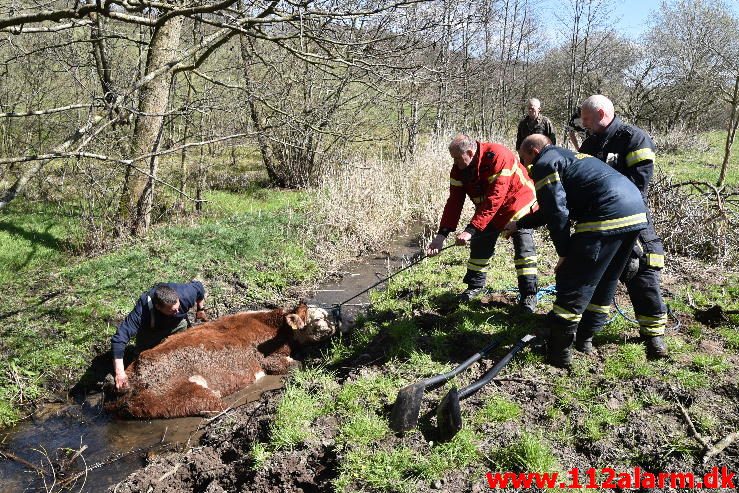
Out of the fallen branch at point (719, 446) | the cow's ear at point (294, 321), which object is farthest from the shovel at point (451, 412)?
the cow's ear at point (294, 321)

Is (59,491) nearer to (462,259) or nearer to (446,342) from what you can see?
(446,342)

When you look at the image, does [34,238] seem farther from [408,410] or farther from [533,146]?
[533,146]

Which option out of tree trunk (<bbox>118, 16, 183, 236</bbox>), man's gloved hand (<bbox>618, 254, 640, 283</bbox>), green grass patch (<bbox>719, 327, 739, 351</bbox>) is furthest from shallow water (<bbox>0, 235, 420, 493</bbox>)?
green grass patch (<bbox>719, 327, 739, 351</bbox>)

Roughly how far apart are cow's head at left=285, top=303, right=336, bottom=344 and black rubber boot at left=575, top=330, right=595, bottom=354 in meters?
2.69

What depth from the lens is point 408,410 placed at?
383 cm

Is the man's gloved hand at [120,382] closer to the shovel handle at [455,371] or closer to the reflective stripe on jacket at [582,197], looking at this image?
the shovel handle at [455,371]

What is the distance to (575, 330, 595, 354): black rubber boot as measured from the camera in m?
4.59

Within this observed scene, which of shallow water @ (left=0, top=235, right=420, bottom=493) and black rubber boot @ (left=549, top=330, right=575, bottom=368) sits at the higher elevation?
black rubber boot @ (left=549, top=330, right=575, bottom=368)

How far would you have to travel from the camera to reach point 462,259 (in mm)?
7816

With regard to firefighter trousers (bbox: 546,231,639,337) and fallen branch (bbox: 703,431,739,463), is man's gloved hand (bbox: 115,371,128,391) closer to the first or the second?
firefighter trousers (bbox: 546,231,639,337)

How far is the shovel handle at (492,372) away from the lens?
3932mm

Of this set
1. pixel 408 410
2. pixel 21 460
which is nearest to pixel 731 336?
pixel 408 410

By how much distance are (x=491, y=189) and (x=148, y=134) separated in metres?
6.60

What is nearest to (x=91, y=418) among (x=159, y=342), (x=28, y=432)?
(x=28, y=432)
